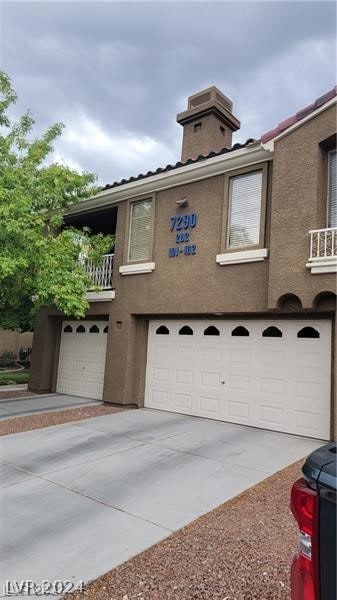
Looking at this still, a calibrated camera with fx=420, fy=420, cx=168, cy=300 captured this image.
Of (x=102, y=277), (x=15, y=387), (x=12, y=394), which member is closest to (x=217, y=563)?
(x=102, y=277)

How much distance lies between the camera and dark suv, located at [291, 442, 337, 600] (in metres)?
1.88

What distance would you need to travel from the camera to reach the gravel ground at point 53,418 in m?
8.90

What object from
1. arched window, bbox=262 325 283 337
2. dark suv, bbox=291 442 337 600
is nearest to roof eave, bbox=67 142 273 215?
arched window, bbox=262 325 283 337

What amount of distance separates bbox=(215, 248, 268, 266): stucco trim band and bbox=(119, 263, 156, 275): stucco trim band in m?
2.11

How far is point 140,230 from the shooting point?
1201 centimetres

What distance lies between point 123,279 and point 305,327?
17.6 ft

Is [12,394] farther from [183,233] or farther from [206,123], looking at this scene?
[206,123]

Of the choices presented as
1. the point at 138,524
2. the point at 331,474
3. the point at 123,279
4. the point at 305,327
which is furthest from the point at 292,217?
the point at 331,474

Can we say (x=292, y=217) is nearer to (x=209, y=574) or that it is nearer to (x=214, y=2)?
(x=214, y=2)

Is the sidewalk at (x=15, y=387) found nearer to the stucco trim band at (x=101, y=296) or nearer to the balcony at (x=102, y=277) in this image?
the stucco trim band at (x=101, y=296)

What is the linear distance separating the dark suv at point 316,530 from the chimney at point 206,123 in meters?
15.0

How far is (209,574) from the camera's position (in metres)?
3.64

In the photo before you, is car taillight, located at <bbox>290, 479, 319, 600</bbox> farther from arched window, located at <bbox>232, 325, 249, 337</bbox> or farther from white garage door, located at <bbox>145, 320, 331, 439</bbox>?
arched window, located at <bbox>232, 325, 249, 337</bbox>

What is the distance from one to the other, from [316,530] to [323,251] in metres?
6.69
